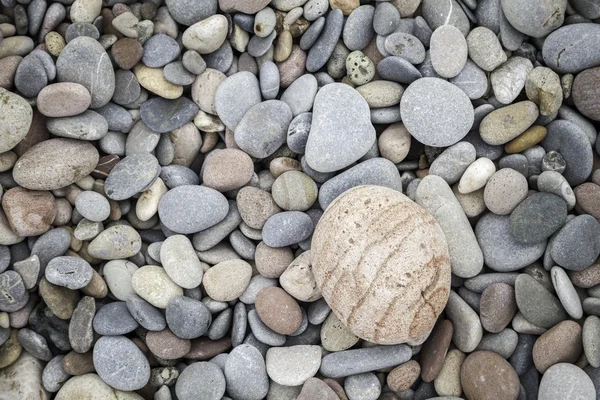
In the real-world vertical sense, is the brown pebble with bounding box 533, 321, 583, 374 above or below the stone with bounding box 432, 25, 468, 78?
below

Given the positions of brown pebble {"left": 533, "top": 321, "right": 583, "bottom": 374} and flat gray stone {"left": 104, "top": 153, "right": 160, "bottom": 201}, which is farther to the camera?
flat gray stone {"left": 104, "top": 153, "right": 160, "bottom": 201}

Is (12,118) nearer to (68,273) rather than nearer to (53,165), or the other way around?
(53,165)

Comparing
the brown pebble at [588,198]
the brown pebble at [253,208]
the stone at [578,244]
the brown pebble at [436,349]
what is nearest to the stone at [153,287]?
the brown pebble at [253,208]

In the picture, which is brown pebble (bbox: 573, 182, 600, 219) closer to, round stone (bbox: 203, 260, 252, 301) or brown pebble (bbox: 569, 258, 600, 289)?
brown pebble (bbox: 569, 258, 600, 289)

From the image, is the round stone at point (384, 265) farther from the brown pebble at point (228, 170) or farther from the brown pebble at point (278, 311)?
the brown pebble at point (228, 170)

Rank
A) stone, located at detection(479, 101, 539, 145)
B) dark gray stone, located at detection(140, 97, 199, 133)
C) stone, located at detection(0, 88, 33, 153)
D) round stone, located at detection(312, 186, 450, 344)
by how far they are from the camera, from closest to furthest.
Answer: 1. round stone, located at detection(312, 186, 450, 344)
2. stone, located at detection(0, 88, 33, 153)
3. stone, located at detection(479, 101, 539, 145)
4. dark gray stone, located at detection(140, 97, 199, 133)

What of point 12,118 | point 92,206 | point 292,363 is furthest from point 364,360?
point 12,118

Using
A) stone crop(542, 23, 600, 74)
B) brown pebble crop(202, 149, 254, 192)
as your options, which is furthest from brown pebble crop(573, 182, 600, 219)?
brown pebble crop(202, 149, 254, 192)
